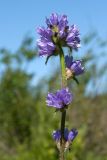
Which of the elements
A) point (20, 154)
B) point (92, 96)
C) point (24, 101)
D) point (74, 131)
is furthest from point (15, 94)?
point (74, 131)

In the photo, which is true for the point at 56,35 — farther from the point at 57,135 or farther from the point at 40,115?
A: the point at 40,115

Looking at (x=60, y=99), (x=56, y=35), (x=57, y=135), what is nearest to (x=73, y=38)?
(x=56, y=35)

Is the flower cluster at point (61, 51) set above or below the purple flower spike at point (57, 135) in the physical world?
above

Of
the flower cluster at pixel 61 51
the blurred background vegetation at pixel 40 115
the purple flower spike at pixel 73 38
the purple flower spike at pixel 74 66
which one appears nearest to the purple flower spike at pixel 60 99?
the flower cluster at pixel 61 51

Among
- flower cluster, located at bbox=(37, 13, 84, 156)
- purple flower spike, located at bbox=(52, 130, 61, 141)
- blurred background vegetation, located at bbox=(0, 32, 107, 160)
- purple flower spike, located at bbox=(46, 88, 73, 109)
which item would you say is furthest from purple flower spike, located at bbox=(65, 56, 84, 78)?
blurred background vegetation, located at bbox=(0, 32, 107, 160)

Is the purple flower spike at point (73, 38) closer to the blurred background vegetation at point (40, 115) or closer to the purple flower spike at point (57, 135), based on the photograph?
the purple flower spike at point (57, 135)

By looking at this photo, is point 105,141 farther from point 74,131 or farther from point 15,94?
point 74,131
